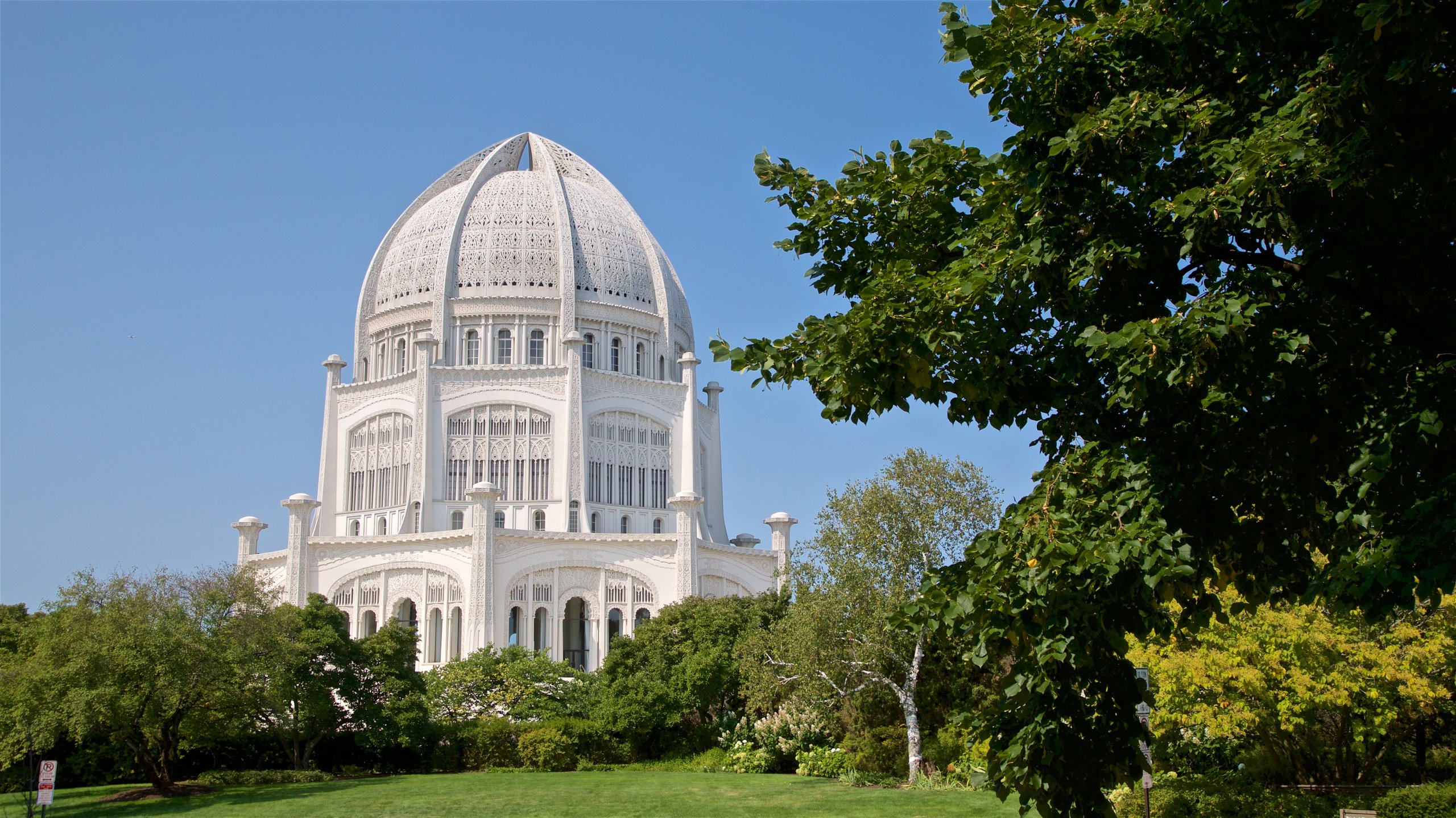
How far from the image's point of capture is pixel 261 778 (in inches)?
1300

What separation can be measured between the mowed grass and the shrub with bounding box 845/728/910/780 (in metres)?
0.91

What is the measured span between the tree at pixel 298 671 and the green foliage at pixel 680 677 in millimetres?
7862

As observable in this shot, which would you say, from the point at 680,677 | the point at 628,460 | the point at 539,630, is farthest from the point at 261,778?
the point at 628,460

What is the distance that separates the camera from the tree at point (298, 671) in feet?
107

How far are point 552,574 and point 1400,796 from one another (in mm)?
37788

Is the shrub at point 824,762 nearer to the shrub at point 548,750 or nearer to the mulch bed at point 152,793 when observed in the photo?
the shrub at point 548,750

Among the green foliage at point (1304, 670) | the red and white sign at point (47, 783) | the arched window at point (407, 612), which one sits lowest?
the red and white sign at point (47, 783)

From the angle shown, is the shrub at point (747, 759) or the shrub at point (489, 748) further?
the shrub at point (489, 748)

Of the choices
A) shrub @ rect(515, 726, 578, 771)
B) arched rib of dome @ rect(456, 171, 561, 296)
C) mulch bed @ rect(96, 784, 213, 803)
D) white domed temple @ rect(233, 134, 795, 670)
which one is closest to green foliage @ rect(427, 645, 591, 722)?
shrub @ rect(515, 726, 578, 771)

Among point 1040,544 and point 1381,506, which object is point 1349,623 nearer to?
point 1381,506

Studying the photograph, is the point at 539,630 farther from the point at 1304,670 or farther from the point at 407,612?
the point at 1304,670

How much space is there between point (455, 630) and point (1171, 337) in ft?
154

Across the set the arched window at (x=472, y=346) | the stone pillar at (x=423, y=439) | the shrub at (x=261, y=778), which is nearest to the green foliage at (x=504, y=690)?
the shrub at (x=261, y=778)

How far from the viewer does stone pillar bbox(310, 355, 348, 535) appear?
62406 millimetres
